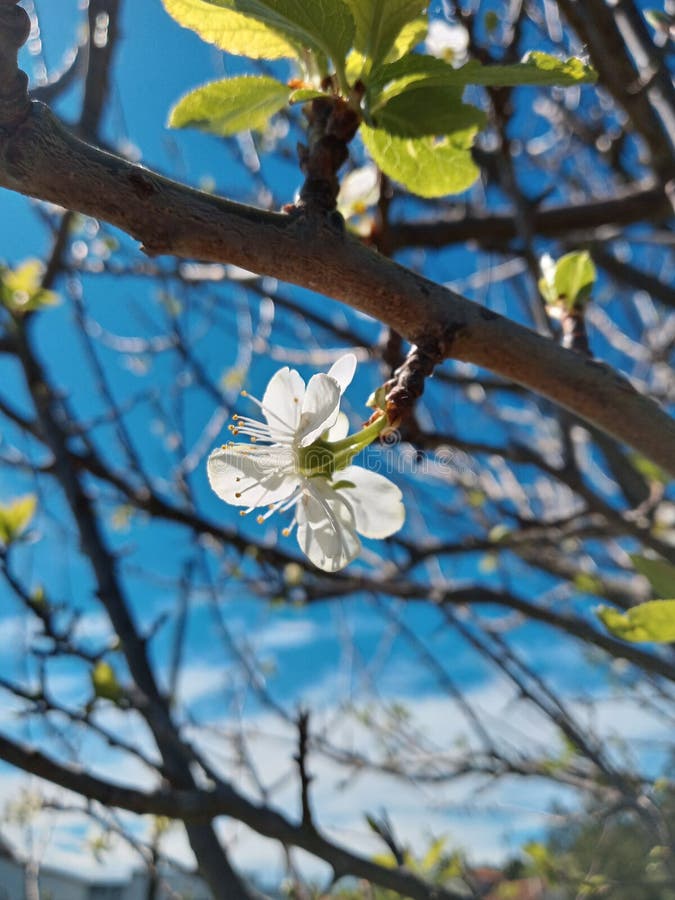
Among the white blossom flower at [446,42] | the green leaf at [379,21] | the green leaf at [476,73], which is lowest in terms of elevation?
the green leaf at [476,73]

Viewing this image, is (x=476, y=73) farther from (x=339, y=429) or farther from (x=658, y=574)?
(x=658, y=574)

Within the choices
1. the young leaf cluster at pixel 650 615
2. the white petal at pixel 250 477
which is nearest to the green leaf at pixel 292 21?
the white petal at pixel 250 477

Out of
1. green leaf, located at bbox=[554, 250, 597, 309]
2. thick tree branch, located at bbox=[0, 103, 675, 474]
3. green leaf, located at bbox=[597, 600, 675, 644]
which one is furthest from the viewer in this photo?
green leaf, located at bbox=[554, 250, 597, 309]

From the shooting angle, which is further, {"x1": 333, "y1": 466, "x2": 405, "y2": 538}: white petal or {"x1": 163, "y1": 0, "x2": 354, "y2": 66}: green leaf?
{"x1": 333, "y1": 466, "x2": 405, "y2": 538}: white petal

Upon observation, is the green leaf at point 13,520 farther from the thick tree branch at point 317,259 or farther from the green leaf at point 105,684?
the thick tree branch at point 317,259

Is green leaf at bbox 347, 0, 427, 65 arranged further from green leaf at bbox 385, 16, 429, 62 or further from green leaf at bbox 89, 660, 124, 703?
green leaf at bbox 89, 660, 124, 703

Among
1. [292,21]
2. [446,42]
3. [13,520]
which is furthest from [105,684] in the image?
[446,42]

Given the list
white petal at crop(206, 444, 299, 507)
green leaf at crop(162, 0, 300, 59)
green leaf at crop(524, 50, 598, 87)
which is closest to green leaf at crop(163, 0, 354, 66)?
green leaf at crop(162, 0, 300, 59)
